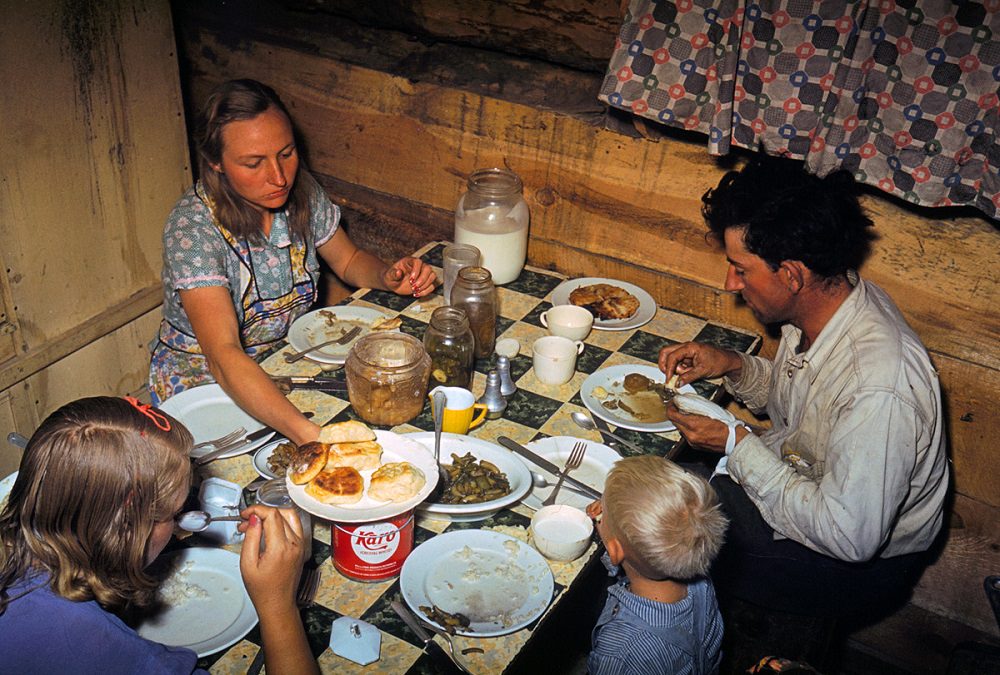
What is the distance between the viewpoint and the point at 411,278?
3.33m

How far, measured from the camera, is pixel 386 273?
3.43 m

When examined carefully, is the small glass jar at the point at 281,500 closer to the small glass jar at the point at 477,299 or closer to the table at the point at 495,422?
the table at the point at 495,422

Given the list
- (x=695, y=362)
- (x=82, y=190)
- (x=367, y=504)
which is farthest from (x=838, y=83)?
(x=82, y=190)

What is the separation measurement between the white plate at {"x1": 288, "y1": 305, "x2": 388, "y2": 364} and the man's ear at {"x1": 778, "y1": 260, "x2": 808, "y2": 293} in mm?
1437

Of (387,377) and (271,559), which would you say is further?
(387,377)

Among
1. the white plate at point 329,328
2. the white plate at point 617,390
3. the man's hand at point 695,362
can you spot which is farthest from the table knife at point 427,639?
the man's hand at point 695,362

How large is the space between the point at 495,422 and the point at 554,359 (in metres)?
0.33

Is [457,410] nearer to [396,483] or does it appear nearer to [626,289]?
[396,483]

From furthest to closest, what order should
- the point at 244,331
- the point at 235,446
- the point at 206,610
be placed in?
the point at 244,331
the point at 235,446
the point at 206,610

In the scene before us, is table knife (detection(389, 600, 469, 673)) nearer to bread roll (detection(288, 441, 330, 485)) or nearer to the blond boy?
bread roll (detection(288, 441, 330, 485))

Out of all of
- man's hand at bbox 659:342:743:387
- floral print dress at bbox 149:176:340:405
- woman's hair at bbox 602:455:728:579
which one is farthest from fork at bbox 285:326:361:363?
woman's hair at bbox 602:455:728:579

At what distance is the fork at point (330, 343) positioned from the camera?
2938mm

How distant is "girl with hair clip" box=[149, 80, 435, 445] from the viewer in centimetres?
275

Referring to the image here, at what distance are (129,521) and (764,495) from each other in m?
1.78
